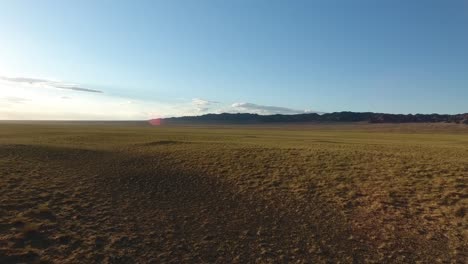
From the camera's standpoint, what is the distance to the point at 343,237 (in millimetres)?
15430

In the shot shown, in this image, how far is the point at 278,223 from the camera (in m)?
17.0

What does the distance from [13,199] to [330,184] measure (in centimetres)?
2043

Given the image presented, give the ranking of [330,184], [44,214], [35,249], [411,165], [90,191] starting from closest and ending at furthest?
[35,249] < [44,214] < [90,191] < [330,184] < [411,165]

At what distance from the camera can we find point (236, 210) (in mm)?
18781

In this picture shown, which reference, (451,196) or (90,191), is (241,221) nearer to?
(90,191)

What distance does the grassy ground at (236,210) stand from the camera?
45.0ft

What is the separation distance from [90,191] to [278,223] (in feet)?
41.9

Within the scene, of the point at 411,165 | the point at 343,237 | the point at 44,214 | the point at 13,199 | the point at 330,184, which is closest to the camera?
the point at 343,237

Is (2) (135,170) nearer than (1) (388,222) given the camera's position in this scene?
No

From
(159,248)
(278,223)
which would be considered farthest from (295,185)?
(159,248)

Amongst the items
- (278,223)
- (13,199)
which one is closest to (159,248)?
Answer: (278,223)

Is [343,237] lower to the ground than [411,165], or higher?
lower

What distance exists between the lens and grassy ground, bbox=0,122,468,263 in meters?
13.7

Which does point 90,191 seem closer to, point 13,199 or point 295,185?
point 13,199
